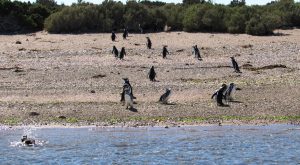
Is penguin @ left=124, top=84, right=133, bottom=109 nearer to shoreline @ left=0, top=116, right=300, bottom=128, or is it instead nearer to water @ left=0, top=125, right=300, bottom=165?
shoreline @ left=0, top=116, right=300, bottom=128

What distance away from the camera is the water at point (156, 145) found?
50.4 feet

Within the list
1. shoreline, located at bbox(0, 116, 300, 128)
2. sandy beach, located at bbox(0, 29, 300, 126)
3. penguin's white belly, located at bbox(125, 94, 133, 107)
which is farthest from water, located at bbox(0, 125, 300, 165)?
penguin's white belly, located at bbox(125, 94, 133, 107)

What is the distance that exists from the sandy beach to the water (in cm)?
99

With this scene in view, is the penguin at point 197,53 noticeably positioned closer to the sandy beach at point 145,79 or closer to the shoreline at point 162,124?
the sandy beach at point 145,79

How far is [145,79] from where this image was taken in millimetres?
26500

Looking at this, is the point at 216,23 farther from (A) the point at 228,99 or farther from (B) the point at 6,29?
(A) the point at 228,99

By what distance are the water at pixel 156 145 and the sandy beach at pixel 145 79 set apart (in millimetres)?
989

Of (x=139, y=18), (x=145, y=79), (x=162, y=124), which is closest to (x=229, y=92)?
(x=162, y=124)

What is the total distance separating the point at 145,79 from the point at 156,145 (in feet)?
31.7

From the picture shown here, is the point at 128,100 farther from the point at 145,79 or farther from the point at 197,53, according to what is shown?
the point at 197,53

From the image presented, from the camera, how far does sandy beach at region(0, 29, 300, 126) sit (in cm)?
2039

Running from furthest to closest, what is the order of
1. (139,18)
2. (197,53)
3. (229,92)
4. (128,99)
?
(139,18) < (197,53) < (229,92) < (128,99)

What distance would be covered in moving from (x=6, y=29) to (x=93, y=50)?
30.7 feet

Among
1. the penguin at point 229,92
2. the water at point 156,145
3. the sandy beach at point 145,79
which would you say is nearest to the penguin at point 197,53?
the sandy beach at point 145,79
